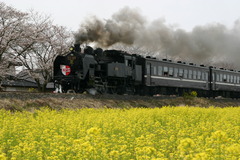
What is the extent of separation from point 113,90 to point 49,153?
55.8ft

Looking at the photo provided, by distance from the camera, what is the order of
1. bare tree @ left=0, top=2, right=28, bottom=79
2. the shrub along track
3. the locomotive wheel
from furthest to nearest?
bare tree @ left=0, top=2, right=28, bottom=79
the locomotive wheel
the shrub along track

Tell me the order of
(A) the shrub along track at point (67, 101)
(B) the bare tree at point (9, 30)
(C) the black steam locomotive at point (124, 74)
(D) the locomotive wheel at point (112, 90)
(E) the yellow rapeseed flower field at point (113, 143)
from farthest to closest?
(B) the bare tree at point (9, 30)
(D) the locomotive wheel at point (112, 90)
(C) the black steam locomotive at point (124, 74)
(A) the shrub along track at point (67, 101)
(E) the yellow rapeseed flower field at point (113, 143)

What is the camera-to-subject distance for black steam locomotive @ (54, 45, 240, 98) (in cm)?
2062

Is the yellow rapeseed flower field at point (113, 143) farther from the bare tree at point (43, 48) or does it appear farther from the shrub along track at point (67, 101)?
the bare tree at point (43, 48)

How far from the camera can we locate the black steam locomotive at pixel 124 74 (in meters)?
20.6

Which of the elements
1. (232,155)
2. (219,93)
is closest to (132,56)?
(219,93)

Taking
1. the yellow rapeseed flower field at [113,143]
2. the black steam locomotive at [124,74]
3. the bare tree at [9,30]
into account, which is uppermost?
the bare tree at [9,30]

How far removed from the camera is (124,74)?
22516 mm

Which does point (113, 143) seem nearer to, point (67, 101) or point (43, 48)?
point (67, 101)

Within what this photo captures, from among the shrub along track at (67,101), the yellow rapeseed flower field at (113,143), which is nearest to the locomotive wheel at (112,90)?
the shrub along track at (67,101)

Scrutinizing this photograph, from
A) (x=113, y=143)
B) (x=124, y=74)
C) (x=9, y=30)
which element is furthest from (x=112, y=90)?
(x=113, y=143)

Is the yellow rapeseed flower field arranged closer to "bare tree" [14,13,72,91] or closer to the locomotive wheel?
the locomotive wheel

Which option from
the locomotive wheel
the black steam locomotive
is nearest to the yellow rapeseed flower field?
the black steam locomotive

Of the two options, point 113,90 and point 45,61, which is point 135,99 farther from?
point 45,61
